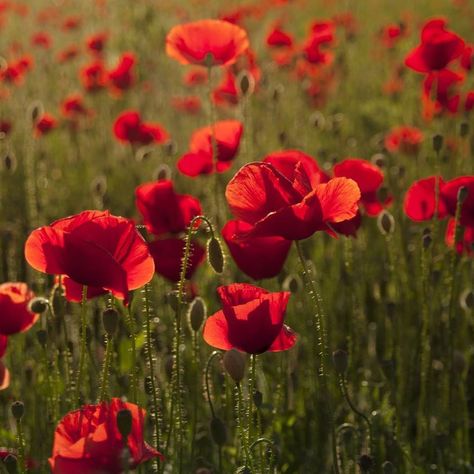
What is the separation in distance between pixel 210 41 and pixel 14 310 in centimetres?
111

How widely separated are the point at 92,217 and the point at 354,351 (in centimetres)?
129

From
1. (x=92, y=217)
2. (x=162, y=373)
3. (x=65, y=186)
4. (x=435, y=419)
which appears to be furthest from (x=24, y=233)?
(x=92, y=217)

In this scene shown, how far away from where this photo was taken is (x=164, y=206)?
7.85 feet

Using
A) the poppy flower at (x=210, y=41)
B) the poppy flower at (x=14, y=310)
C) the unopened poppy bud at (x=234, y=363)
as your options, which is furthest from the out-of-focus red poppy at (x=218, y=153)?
the unopened poppy bud at (x=234, y=363)

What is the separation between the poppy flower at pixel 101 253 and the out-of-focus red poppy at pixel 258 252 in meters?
0.51

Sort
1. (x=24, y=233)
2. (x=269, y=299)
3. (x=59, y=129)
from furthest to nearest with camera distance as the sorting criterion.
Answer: (x=59, y=129) < (x=24, y=233) < (x=269, y=299)

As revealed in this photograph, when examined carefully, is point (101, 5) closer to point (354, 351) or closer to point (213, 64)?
point (213, 64)

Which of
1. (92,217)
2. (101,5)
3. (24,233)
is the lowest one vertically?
(92,217)

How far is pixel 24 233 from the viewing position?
14.5 feet

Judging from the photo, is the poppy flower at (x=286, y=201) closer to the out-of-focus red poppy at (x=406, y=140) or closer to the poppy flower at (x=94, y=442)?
the poppy flower at (x=94, y=442)

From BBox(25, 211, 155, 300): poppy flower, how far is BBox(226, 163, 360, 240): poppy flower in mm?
235

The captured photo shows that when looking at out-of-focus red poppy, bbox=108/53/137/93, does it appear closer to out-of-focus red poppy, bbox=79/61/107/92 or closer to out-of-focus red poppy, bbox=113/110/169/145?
out-of-focus red poppy, bbox=79/61/107/92

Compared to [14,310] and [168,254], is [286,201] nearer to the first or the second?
[168,254]

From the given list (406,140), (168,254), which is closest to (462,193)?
(168,254)
